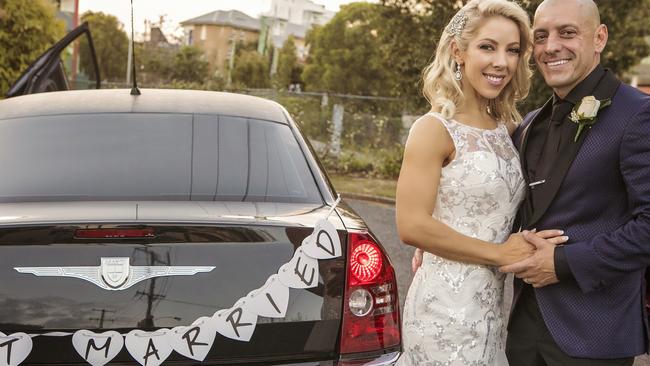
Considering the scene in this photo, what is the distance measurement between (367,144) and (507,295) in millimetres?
10380

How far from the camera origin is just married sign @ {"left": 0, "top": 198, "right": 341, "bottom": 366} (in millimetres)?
2410

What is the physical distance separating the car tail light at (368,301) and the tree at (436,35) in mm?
9386

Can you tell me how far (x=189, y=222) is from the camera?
2.52m

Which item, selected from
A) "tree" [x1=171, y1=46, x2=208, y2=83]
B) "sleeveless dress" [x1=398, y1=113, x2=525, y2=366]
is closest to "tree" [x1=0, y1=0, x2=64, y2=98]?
"sleeveless dress" [x1=398, y1=113, x2=525, y2=366]

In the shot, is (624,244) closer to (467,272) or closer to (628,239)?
(628,239)

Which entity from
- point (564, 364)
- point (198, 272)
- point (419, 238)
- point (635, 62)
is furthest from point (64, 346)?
point (635, 62)

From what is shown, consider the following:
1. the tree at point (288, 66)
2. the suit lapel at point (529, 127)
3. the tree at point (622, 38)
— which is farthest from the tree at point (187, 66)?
the suit lapel at point (529, 127)

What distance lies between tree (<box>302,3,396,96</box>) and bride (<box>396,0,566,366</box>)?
38.8 metres

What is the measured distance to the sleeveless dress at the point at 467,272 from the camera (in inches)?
108

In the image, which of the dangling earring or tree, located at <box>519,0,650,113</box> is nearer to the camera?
the dangling earring

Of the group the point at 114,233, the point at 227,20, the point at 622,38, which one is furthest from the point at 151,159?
the point at 227,20

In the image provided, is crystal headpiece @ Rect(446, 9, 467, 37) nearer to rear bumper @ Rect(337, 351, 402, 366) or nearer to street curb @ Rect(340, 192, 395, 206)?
rear bumper @ Rect(337, 351, 402, 366)

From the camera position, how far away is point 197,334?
246cm

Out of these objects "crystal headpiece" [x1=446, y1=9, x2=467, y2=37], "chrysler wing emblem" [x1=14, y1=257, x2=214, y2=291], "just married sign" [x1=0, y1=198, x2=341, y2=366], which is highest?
"crystal headpiece" [x1=446, y1=9, x2=467, y2=37]
